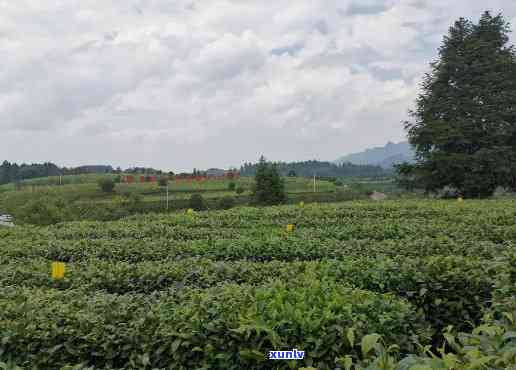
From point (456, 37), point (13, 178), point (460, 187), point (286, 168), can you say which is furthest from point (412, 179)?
point (13, 178)

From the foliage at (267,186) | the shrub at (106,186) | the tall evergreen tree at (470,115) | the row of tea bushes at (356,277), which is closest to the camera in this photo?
the row of tea bushes at (356,277)

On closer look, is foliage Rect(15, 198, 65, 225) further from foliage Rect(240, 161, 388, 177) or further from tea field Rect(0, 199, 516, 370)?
foliage Rect(240, 161, 388, 177)

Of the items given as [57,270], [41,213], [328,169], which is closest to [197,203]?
[41,213]

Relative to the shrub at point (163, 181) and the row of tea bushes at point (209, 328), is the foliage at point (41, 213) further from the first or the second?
the row of tea bushes at point (209, 328)

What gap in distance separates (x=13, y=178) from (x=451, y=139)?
8440 centimetres

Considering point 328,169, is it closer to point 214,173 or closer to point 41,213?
point 214,173

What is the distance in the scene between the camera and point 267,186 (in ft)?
102

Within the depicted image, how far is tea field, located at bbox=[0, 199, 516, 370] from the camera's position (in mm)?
3422

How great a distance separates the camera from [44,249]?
884 cm

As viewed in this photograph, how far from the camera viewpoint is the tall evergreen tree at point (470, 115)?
83.7ft

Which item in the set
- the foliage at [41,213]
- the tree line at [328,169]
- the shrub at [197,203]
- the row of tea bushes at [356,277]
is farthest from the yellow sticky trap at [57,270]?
the tree line at [328,169]

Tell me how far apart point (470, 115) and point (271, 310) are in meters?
26.2

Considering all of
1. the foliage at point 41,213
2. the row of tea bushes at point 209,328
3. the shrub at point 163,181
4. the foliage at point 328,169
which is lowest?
the foliage at point 41,213

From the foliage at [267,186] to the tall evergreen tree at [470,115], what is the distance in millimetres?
9325
